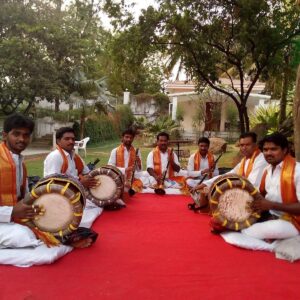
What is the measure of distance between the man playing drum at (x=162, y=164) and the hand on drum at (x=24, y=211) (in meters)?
3.90

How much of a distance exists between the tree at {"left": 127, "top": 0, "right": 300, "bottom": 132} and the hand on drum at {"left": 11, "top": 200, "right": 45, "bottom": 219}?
6.28m

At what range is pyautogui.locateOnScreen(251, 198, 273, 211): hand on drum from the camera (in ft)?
11.8

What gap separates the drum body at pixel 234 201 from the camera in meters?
3.68

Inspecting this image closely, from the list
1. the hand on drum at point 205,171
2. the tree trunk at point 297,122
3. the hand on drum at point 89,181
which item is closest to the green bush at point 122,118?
the hand on drum at point 205,171

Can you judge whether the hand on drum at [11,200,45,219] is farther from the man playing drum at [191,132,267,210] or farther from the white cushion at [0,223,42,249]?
the man playing drum at [191,132,267,210]

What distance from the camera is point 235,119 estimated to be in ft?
68.0

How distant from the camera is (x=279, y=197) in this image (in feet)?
12.4

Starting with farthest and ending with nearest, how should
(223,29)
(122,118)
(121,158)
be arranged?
(122,118)
(223,29)
(121,158)

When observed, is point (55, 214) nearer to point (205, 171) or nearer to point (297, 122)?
point (205, 171)

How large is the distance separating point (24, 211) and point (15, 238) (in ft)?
0.79

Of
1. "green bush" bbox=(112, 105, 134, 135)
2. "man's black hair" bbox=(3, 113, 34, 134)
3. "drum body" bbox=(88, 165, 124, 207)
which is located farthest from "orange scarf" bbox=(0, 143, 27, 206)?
"green bush" bbox=(112, 105, 134, 135)

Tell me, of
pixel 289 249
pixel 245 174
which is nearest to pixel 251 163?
pixel 245 174

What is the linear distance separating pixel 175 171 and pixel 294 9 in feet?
14.5

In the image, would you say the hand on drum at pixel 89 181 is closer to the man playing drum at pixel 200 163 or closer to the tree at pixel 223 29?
the man playing drum at pixel 200 163
